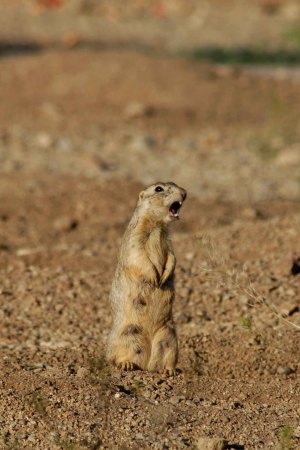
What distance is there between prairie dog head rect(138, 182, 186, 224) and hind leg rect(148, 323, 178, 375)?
52cm

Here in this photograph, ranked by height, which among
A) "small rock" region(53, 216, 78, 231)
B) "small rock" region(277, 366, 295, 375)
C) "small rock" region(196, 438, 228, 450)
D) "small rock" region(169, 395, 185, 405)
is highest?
"small rock" region(53, 216, 78, 231)

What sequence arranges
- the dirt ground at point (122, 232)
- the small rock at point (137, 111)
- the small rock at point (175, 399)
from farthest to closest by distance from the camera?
the small rock at point (137, 111) → the small rock at point (175, 399) → the dirt ground at point (122, 232)

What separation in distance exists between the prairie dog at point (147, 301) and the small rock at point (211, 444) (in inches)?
33.4

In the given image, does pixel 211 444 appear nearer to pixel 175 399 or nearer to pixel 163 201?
pixel 175 399

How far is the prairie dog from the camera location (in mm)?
5547

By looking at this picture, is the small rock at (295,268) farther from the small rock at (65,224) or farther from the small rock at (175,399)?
the small rock at (65,224)

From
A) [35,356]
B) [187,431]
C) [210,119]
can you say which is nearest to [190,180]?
[210,119]

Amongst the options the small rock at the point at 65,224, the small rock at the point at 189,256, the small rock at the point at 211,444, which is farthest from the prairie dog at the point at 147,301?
the small rock at the point at 65,224

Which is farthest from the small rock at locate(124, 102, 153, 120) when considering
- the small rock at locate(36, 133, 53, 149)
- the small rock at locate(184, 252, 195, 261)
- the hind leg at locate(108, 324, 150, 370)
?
the hind leg at locate(108, 324, 150, 370)

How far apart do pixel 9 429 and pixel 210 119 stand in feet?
30.1

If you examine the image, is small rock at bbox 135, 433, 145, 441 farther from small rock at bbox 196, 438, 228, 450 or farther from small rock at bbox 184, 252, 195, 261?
small rock at bbox 184, 252, 195, 261

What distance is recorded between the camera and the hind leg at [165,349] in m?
5.55

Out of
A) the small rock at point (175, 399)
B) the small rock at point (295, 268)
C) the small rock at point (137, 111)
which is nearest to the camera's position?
the small rock at point (175, 399)

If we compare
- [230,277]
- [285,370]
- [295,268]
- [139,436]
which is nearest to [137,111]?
[295,268]
